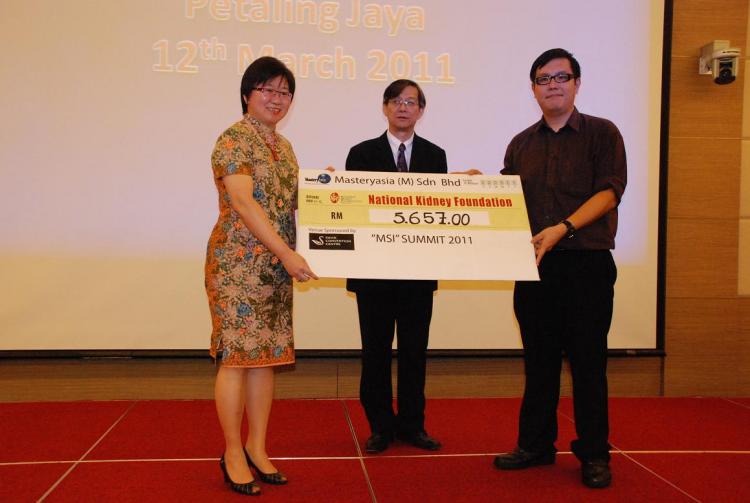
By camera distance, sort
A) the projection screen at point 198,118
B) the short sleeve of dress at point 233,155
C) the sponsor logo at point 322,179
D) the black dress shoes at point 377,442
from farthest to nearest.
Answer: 1. the projection screen at point 198,118
2. the black dress shoes at point 377,442
3. the sponsor logo at point 322,179
4. the short sleeve of dress at point 233,155

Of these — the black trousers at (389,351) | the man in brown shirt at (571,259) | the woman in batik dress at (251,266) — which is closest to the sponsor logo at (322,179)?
the woman in batik dress at (251,266)

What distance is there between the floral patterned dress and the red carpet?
21.5 inches

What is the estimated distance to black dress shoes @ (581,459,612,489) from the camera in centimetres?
238

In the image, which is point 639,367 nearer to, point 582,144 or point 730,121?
point 730,121

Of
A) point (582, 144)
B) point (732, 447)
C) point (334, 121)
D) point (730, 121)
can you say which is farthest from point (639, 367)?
point (334, 121)

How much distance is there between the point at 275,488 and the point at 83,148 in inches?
90.9

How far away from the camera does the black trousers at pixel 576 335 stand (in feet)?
8.00

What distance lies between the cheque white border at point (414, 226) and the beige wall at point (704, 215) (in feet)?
6.35

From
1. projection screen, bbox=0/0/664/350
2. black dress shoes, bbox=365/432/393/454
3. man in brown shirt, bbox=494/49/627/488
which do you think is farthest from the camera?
projection screen, bbox=0/0/664/350

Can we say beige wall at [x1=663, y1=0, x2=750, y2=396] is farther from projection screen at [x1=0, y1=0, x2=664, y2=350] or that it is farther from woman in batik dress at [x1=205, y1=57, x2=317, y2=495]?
woman in batik dress at [x1=205, y1=57, x2=317, y2=495]

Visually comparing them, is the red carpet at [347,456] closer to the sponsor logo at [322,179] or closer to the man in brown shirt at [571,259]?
the man in brown shirt at [571,259]

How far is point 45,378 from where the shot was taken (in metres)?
3.67

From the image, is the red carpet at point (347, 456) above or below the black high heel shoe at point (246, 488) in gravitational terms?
below

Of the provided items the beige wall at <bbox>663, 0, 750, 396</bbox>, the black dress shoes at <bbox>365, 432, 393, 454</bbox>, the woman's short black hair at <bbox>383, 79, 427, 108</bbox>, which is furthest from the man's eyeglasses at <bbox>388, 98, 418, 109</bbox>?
the beige wall at <bbox>663, 0, 750, 396</bbox>
